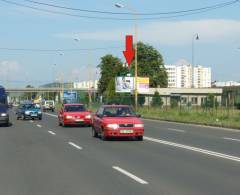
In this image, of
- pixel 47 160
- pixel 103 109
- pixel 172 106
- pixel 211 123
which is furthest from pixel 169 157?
pixel 172 106

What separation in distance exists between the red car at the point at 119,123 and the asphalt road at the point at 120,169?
1.45 metres

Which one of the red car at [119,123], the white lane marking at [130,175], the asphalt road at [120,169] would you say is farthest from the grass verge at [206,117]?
the white lane marking at [130,175]

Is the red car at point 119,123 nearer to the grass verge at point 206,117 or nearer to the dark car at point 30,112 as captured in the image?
the grass verge at point 206,117

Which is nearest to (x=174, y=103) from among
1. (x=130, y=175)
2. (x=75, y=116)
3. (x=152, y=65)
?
(x=75, y=116)

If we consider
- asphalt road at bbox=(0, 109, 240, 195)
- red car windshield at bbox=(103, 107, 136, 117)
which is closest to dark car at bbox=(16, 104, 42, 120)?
red car windshield at bbox=(103, 107, 136, 117)

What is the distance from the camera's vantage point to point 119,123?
21891mm

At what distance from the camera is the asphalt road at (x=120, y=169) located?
1015 centimetres

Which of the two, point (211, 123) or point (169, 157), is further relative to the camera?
point (211, 123)

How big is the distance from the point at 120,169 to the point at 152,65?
11091 cm

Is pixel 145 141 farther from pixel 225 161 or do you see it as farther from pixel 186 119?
pixel 186 119

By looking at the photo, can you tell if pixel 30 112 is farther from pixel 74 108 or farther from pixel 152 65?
pixel 152 65

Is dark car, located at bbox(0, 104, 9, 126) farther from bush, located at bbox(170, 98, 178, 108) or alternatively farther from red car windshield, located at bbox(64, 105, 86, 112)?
bush, located at bbox(170, 98, 178, 108)

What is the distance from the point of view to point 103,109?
2344 centimetres

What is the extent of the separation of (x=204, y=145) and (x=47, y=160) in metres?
6.84
